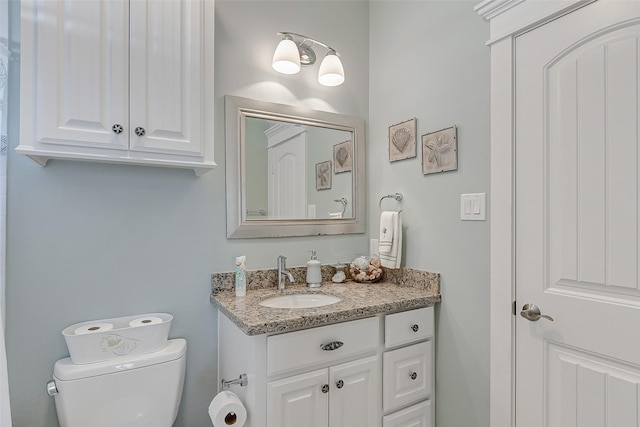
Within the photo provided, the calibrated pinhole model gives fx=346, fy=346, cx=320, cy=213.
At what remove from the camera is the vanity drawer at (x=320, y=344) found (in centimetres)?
129

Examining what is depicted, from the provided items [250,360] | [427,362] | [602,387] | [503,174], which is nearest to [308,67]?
[503,174]

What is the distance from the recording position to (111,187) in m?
1.50

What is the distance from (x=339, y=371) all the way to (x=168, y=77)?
1.37 metres

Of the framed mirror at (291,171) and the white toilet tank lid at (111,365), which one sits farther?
the framed mirror at (291,171)

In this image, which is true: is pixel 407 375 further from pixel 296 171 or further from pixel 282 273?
pixel 296 171

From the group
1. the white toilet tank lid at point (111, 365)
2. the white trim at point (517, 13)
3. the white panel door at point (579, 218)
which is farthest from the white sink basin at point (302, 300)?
the white trim at point (517, 13)

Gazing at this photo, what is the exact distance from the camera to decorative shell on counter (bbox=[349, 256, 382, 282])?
77.7 inches

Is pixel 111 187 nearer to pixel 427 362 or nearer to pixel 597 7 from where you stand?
pixel 427 362

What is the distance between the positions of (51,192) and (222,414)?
110 cm

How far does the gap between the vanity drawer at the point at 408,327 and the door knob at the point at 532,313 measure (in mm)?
443

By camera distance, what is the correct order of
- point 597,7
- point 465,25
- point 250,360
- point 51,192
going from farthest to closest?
1. point 465,25
2. point 51,192
3. point 250,360
4. point 597,7

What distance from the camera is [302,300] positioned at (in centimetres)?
176

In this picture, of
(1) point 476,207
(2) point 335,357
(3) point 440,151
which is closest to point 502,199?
(1) point 476,207

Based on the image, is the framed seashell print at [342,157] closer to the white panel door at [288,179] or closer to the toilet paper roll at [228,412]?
the white panel door at [288,179]
